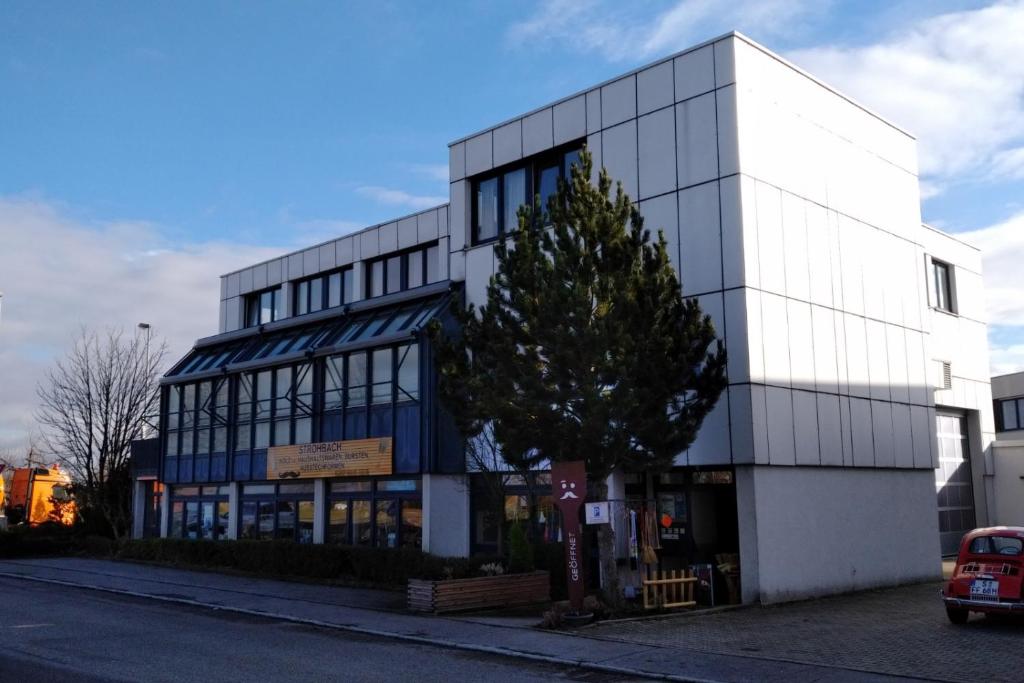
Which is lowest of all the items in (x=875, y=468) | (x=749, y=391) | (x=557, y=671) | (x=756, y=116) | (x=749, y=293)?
(x=557, y=671)

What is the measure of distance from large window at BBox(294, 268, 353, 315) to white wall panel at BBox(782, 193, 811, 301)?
17.0 m

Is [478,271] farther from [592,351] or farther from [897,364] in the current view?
[897,364]

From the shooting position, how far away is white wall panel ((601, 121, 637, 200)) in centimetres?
2223

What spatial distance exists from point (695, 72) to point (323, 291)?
18.3m

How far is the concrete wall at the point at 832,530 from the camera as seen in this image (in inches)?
768

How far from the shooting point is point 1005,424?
1590 inches

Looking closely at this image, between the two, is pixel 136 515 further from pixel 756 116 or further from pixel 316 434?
pixel 756 116

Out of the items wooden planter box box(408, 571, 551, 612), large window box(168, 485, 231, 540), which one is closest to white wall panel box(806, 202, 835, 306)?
wooden planter box box(408, 571, 551, 612)

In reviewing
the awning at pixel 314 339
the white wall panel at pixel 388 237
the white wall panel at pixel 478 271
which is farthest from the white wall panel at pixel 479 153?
the white wall panel at pixel 388 237

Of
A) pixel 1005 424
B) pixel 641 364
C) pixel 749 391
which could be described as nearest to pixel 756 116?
pixel 749 391

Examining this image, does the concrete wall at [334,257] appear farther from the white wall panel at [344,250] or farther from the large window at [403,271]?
the large window at [403,271]

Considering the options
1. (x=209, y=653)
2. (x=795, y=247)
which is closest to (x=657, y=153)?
(x=795, y=247)

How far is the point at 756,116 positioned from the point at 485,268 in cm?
764

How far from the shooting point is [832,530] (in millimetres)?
21469
